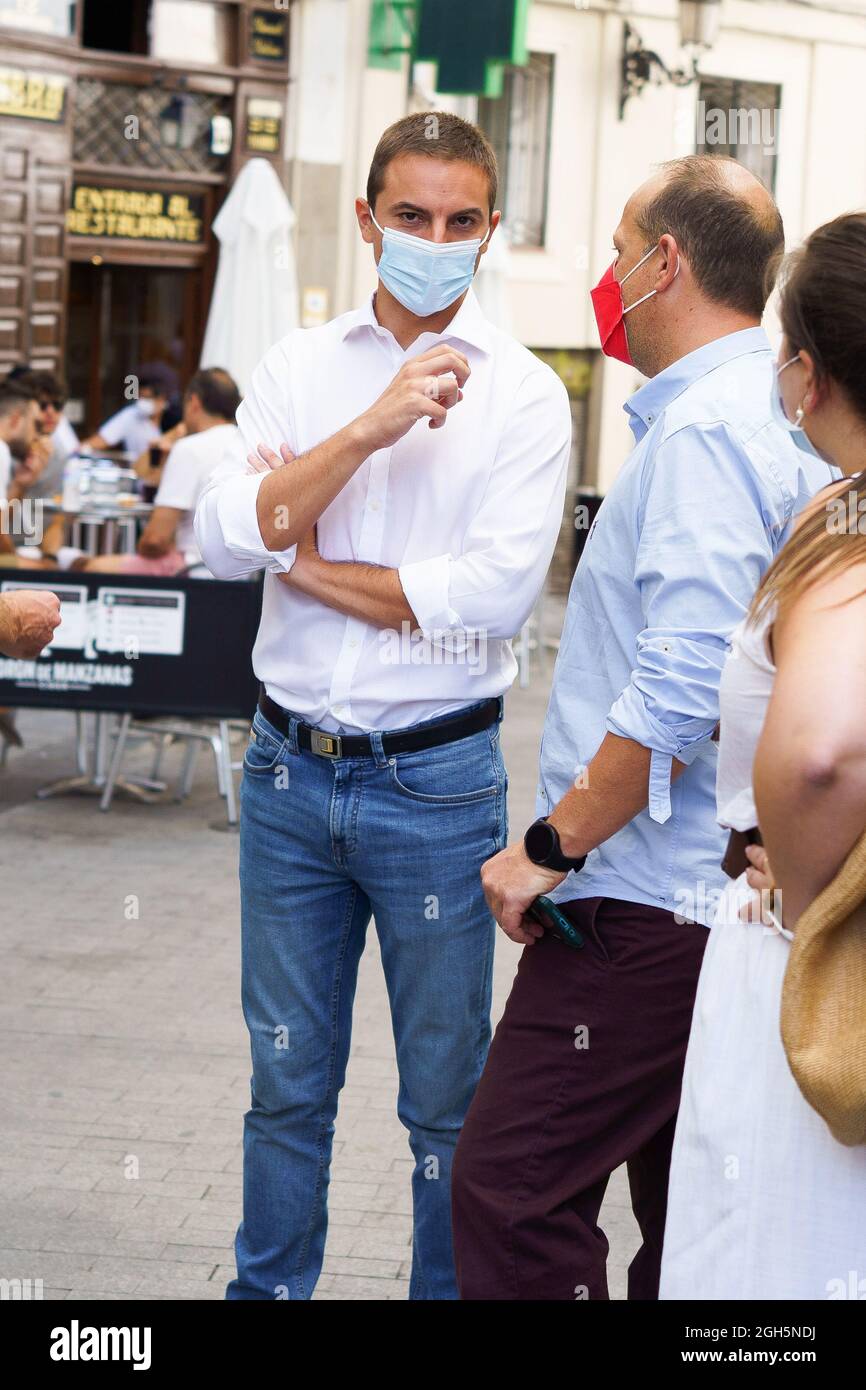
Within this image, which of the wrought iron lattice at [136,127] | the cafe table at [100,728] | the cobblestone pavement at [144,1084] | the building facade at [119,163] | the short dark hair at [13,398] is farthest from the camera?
the wrought iron lattice at [136,127]

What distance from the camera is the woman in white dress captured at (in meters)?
2.01

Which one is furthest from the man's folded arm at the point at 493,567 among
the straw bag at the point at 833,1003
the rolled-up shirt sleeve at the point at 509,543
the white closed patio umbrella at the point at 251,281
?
the white closed patio umbrella at the point at 251,281

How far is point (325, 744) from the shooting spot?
3.10 m

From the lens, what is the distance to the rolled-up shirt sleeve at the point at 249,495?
3123 mm

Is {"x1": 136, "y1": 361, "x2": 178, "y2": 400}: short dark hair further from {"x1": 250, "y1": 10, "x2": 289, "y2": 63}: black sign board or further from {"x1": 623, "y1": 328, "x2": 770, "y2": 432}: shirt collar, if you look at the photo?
{"x1": 623, "y1": 328, "x2": 770, "y2": 432}: shirt collar

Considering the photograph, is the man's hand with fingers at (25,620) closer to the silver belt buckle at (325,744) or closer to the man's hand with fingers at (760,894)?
the silver belt buckle at (325,744)

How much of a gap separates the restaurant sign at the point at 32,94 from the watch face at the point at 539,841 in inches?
476

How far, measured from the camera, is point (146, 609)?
787 centimetres

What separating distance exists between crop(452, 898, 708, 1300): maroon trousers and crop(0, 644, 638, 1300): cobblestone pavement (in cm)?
123

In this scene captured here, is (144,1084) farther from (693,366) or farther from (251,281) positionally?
(251,281)

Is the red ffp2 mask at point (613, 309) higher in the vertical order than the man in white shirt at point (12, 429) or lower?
higher

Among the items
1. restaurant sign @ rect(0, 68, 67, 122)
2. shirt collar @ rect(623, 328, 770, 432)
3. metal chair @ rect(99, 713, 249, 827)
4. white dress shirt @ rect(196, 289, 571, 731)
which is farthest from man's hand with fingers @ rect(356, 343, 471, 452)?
restaurant sign @ rect(0, 68, 67, 122)

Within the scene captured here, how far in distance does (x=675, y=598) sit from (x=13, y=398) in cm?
743
